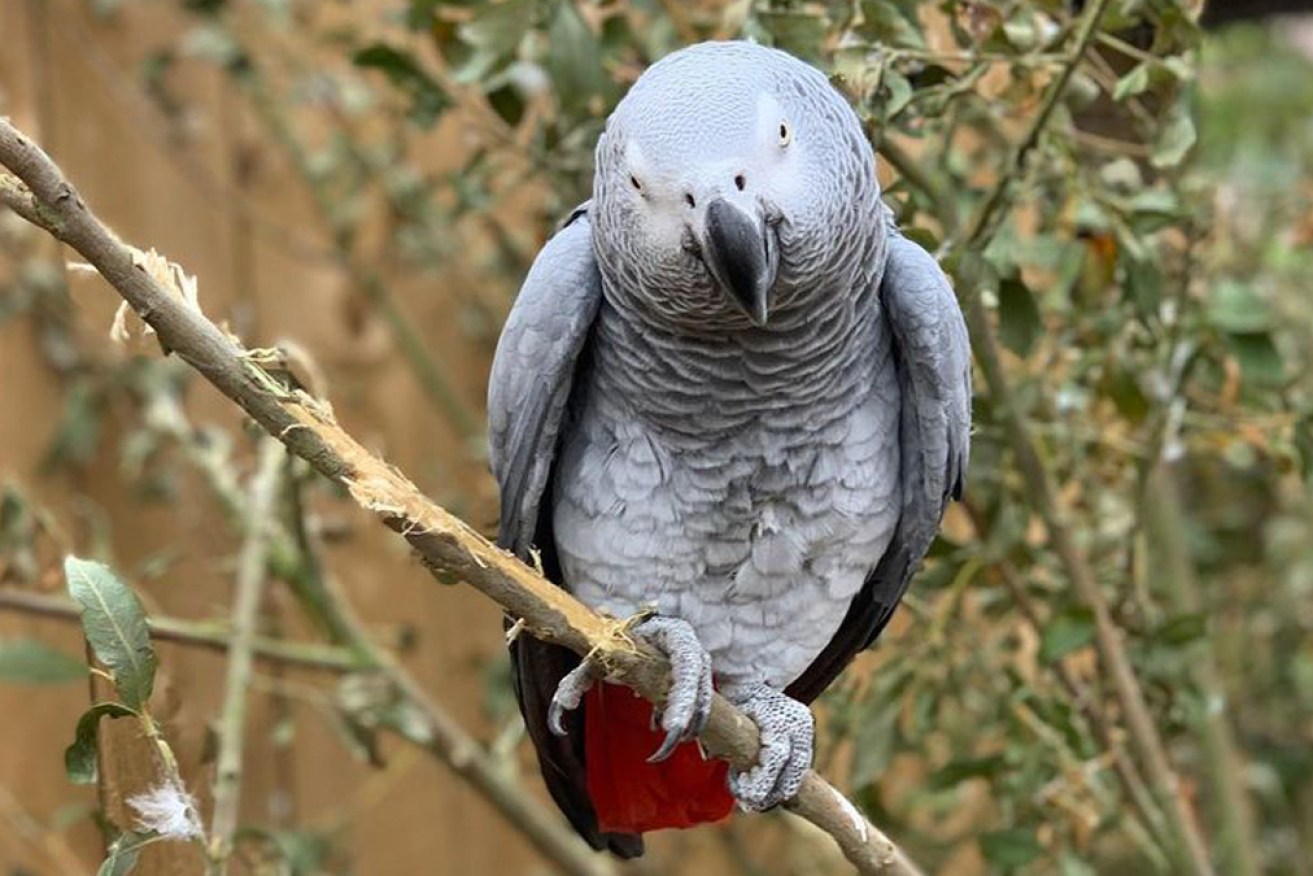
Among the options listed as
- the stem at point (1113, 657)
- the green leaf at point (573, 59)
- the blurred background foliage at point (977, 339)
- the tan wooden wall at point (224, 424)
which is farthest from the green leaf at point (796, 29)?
the tan wooden wall at point (224, 424)

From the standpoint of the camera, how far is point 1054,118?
111 cm

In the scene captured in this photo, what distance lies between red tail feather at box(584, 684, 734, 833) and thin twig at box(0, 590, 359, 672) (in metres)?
0.32

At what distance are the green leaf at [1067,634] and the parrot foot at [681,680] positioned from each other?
0.33 meters

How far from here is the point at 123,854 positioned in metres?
0.81

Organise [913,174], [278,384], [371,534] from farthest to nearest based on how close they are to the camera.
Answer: [371,534]
[913,174]
[278,384]

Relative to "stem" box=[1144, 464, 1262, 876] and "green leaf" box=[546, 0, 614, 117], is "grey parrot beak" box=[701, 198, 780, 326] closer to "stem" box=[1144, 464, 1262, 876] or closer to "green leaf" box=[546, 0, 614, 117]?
"green leaf" box=[546, 0, 614, 117]

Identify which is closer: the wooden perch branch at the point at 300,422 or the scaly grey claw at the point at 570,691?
the wooden perch branch at the point at 300,422

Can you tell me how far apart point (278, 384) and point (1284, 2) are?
3.74ft

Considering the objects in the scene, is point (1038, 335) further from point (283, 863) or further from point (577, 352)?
point (283, 863)

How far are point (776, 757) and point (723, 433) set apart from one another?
0.65 feet

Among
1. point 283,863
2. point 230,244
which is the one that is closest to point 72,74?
point 230,244

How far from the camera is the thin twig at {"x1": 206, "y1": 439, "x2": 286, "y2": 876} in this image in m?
1.11

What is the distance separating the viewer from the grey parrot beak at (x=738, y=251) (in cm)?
74

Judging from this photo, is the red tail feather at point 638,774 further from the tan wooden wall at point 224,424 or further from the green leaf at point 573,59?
the tan wooden wall at point 224,424
